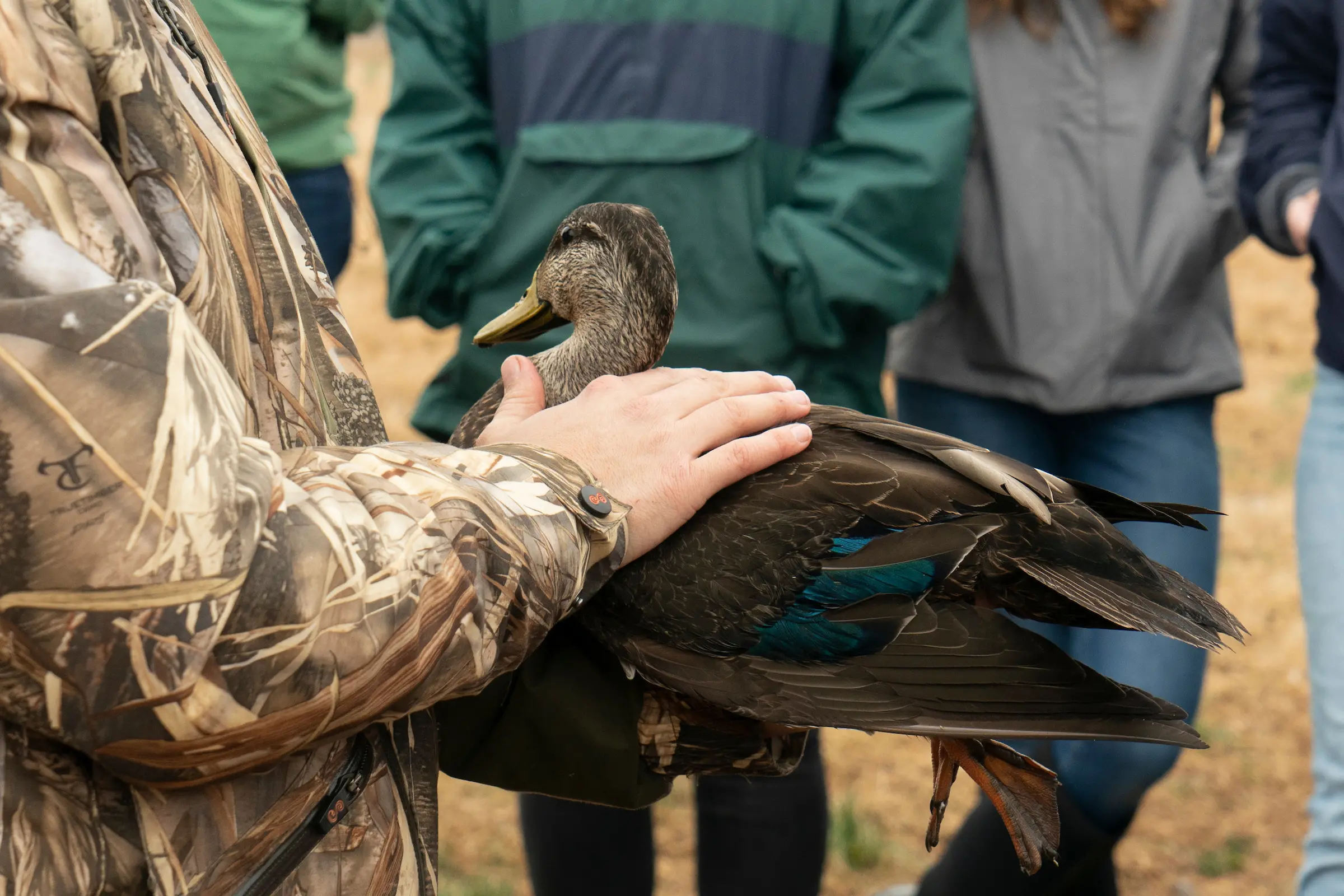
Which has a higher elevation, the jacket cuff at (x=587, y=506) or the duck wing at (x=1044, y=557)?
the jacket cuff at (x=587, y=506)

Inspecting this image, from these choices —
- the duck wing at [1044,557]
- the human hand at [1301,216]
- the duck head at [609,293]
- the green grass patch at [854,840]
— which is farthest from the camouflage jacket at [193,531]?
the green grass patch at [854,840]

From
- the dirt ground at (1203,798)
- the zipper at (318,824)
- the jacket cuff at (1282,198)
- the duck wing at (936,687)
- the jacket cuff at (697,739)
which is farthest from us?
the dirt ground at (1203,798)

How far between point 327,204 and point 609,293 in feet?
8.08

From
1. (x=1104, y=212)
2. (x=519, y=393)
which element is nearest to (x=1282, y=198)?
(x=1104, y=212)

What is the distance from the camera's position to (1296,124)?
117 inches

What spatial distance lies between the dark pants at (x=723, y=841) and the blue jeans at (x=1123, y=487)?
0.51 meters

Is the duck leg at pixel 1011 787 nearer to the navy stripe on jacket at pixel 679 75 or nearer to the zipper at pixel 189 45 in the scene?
the zipper at pixel 189 45

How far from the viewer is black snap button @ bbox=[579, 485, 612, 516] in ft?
4.28

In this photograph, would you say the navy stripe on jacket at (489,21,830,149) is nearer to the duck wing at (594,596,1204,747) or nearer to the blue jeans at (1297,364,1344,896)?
the blue jeans at (1297,364,1344,896)

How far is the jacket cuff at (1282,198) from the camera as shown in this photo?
2.89 meters

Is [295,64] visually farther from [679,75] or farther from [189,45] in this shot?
[189,45]

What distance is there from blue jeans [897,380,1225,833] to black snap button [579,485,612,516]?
5.36ft

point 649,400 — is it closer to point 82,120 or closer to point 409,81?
point 82,120

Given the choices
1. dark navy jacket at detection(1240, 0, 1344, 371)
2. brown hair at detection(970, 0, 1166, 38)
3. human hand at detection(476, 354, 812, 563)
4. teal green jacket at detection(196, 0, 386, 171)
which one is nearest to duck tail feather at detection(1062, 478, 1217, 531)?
human hand at detection(476, 354, 812, 563)
